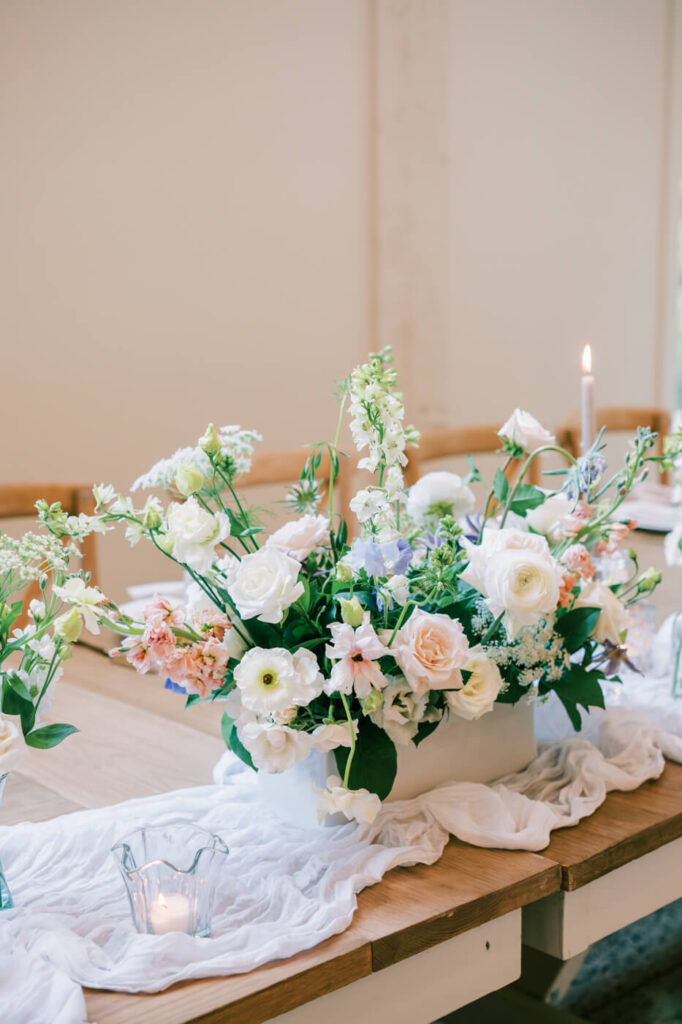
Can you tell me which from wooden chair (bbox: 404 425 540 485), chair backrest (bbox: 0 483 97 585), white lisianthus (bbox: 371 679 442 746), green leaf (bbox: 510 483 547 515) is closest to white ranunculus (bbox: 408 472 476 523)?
green leaf (bbox: 510 483 547 515)

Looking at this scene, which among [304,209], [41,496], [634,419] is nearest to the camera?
[41,496]

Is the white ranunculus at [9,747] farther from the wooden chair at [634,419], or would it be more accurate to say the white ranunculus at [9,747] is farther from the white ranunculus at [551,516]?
the wooden chair at [634,419]

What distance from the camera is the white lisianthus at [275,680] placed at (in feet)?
2.80

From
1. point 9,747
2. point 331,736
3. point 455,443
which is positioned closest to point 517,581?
point 331,736

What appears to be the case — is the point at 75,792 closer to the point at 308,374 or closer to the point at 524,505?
the point at 524,505

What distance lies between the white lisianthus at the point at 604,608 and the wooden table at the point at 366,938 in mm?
225

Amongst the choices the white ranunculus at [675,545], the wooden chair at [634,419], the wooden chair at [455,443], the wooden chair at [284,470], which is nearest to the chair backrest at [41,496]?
the wooden chair at [284,470]

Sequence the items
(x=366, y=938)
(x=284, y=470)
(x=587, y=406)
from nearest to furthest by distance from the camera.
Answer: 1. (x=366, y=938)
2. (x=587, y=406)
3. (x=284, y=470)

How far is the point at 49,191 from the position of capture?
2.89m

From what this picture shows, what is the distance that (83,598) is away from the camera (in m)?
0.84

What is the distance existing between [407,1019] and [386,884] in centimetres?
10

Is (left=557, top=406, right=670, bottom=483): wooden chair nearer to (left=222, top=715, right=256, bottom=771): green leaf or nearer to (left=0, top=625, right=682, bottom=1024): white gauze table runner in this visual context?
(left=0, top=625, right=682, bottom=1024): white gauze table runner

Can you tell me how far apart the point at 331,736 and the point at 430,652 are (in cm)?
10

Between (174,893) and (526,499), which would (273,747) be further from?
(526,499)
